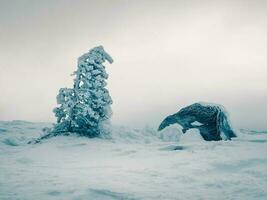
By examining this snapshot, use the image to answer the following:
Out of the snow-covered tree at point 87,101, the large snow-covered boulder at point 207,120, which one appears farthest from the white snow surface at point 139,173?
the large snow-covered boulder at point 207,120

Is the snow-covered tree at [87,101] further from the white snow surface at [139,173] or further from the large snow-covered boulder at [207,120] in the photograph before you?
the large snow-covered boulder at [207,120]

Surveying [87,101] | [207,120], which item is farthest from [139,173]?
[207,120]

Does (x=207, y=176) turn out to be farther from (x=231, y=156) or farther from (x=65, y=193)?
(x=65, y=193)

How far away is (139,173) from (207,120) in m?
11.5

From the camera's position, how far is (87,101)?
14398 millimetres

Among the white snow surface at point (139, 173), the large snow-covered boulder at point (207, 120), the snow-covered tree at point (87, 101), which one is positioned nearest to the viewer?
the white snow surface at point (139, 173)

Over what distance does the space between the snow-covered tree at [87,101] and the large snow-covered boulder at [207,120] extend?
480 centimetres

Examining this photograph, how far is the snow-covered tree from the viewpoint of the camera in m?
13.9

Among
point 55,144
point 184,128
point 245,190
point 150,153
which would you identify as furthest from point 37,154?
point 184,128

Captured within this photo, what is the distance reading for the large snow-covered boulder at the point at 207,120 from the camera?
16250 mm

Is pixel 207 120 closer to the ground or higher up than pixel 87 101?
closer to the ground

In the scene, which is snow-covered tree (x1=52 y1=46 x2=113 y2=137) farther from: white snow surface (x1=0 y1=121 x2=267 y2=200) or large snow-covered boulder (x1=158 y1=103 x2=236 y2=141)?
large snow-covered boulder (x1=158 y1=103 x2=236 y2=141)

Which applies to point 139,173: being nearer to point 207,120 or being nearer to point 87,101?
point 87,101

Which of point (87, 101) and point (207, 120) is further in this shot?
point (207, 120)
